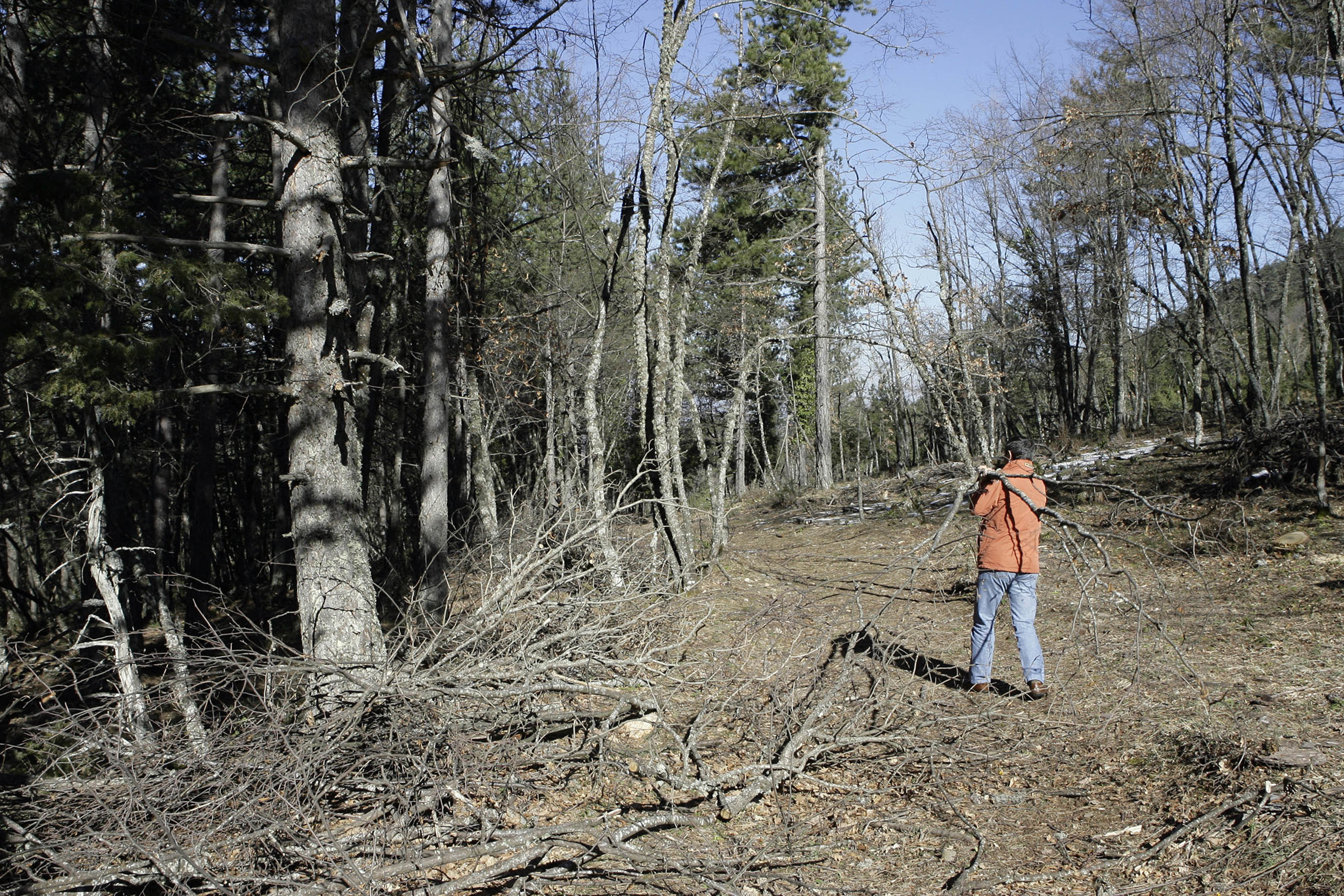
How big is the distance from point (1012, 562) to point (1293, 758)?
5.83 feet

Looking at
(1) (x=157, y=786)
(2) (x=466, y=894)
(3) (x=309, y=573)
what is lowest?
(2) (x=466, y=894)

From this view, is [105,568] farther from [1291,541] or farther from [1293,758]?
[1291,541]

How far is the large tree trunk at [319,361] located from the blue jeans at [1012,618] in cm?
400

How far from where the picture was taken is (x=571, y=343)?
1550cm

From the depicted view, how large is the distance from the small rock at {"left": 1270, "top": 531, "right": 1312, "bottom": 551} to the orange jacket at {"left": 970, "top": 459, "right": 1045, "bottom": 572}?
4620 millimetres

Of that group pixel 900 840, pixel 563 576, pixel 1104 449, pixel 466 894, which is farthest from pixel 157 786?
pixel 1104 449

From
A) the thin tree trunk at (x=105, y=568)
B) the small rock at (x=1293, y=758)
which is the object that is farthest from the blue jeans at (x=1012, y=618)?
the thin tree trunk at (x=105, y=568)

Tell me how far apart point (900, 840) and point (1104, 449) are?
14609 millimetres

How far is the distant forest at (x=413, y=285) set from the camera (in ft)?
18.8

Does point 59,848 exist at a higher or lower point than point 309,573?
lower

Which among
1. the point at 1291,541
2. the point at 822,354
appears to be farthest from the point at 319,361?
the point at 822,354

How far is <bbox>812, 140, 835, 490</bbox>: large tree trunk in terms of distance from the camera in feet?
61.3

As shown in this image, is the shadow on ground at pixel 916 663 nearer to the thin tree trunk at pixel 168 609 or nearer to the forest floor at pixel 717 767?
the forest floor at pixel 717 767

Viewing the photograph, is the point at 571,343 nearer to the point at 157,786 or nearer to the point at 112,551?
the point at 112,551
